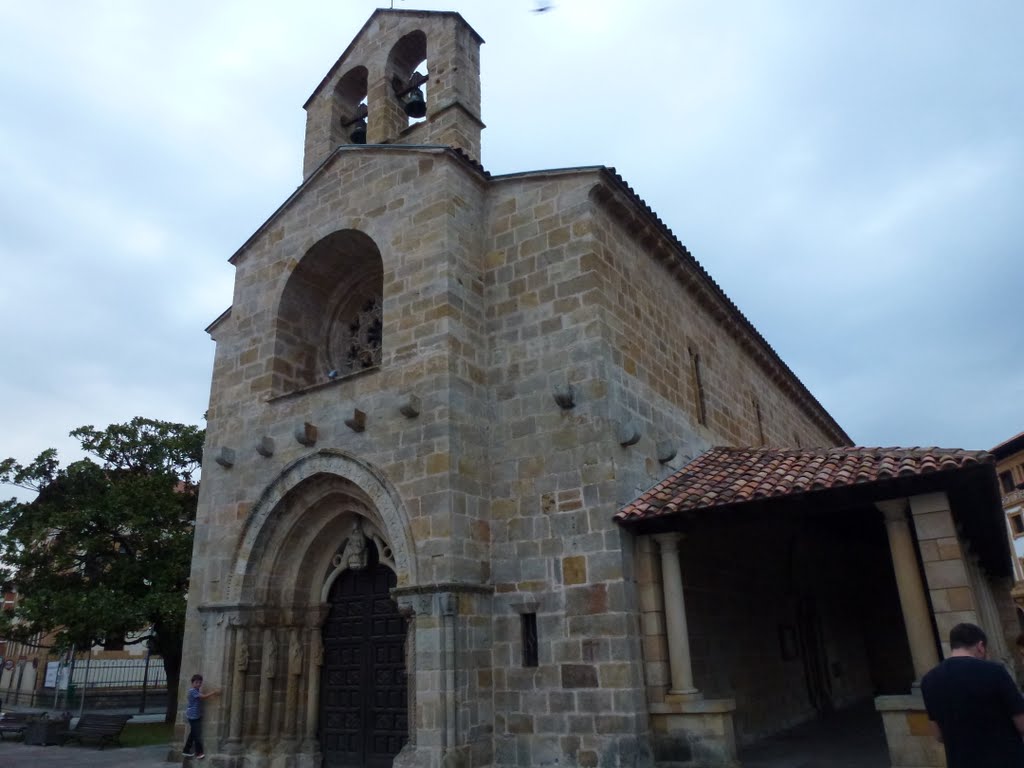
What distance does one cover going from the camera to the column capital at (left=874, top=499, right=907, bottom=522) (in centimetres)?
722

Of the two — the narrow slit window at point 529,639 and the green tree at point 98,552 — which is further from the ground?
the green tree at point 98,552

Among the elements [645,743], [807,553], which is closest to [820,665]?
[807,553]

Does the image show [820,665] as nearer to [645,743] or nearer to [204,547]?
[645,743]

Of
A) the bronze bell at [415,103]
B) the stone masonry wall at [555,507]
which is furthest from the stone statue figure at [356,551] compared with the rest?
the bronze bell at [415,103]

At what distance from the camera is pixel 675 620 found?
7.97 meters

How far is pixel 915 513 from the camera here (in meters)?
7.04

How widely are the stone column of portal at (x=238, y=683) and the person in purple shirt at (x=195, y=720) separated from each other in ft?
0.84

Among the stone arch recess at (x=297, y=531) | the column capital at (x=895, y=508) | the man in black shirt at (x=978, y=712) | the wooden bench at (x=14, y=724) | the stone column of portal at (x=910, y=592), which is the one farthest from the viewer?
the wooden bench at (x=14, y=724)

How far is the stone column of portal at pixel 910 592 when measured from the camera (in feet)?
22.3

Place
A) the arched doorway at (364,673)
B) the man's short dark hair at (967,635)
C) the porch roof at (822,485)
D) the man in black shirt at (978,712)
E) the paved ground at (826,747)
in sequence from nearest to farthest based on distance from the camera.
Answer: the man in black shirt at (978,712), the man's short dark hair at (967,635), the porch roof at (822,485), the paved ground at (826,747), the arched doorway at (364,673)

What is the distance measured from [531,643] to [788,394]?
1200 centimetres

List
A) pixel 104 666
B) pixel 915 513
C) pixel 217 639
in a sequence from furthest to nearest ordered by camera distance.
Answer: pixel 104 666, pixel 217 639, pixel 915 513

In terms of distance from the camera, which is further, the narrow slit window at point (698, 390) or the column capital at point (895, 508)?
the narrow slit window at point (698, 390)

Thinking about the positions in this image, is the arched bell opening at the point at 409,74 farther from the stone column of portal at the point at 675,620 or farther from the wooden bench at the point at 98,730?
the wooden bench at the point at 98,730
